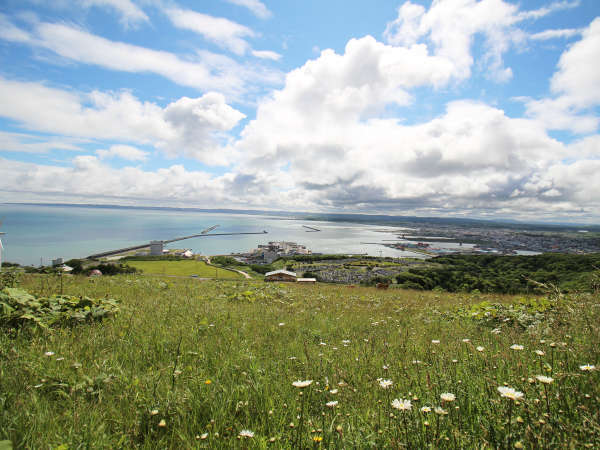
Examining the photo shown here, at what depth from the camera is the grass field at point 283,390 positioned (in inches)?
72.7

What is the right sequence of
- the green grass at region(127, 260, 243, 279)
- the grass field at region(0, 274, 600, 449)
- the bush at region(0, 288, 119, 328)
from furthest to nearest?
the green grass at region(127, 260, 243, 279) → the bush at region(0, 288, 119, 328) → the grass field at region(0, 274, 600, 449)

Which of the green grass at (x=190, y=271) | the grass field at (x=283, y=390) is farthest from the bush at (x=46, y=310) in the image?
the green grass at (x=190, y=271)

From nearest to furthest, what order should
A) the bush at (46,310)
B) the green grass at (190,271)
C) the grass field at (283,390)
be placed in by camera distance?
the grass field at (283,390) < the bush at (46,310) < the green grass at (190,271)

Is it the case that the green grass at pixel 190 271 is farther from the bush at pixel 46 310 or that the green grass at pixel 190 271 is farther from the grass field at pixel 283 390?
the grass field at pixel 283 390

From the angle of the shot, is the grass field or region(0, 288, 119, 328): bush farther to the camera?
region(0, 288, 119, 328): bush

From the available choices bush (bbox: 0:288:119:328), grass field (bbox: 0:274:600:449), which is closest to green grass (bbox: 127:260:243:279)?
bush (bbox: 0:288:119:328)

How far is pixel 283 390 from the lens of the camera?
2688 mm

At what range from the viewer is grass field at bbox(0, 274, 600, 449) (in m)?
1.85

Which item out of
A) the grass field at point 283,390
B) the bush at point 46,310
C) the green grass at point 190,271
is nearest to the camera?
the grass field at point 283,390

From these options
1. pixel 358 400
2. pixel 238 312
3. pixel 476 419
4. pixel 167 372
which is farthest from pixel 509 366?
pixel 238 312

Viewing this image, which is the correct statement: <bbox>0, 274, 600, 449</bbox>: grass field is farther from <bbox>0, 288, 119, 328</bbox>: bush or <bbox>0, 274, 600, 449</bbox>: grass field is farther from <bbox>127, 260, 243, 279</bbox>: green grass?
<bbox>127, 260, 243, 279</bbox>: green grass

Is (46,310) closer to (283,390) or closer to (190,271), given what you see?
(283,390)

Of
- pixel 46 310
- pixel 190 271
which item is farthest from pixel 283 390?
pixel 190 271

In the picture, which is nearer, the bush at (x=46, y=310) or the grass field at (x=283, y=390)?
the grass field at (x=283, y=390)
